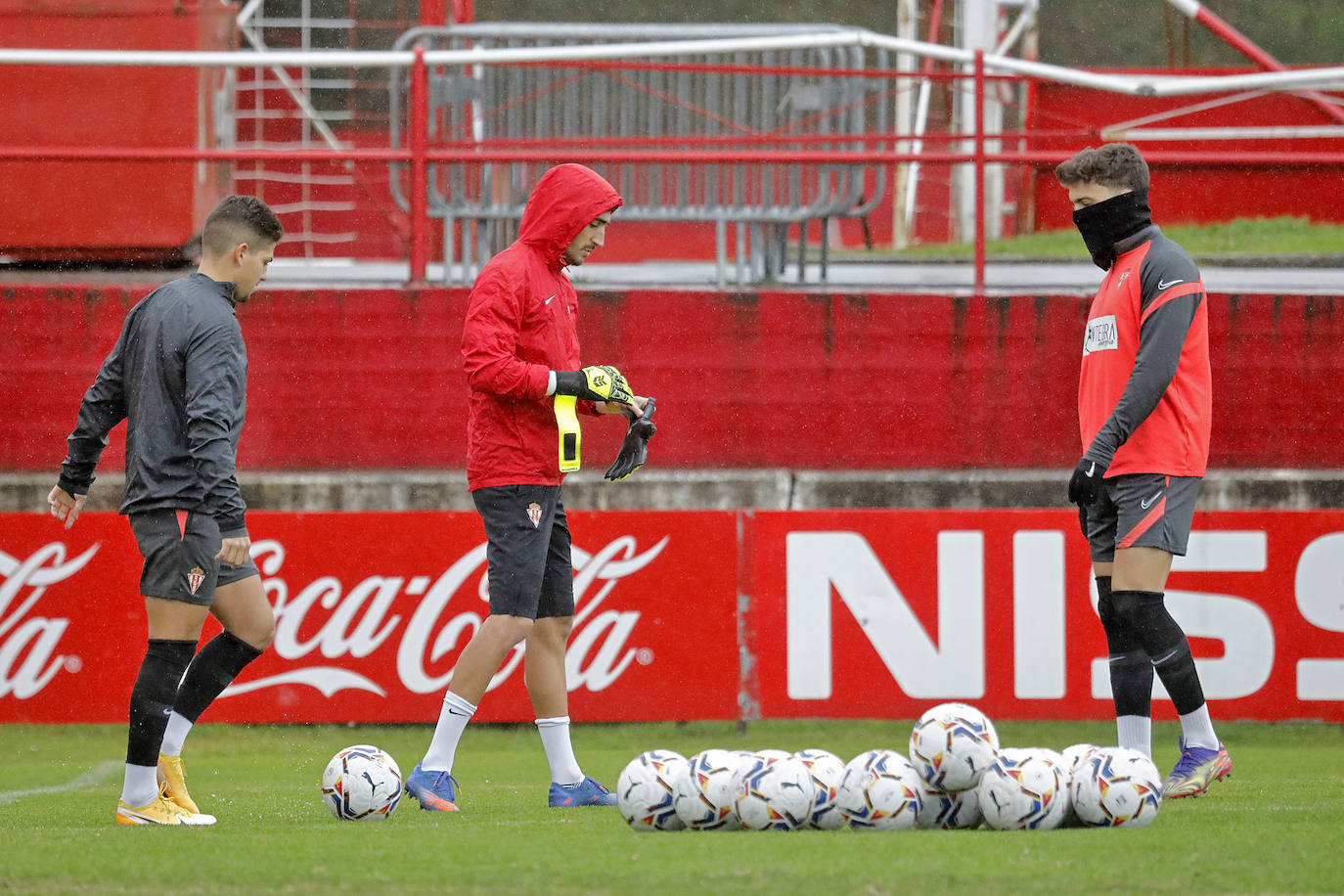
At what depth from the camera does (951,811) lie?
14.9 ft

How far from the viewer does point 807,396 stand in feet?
28.2

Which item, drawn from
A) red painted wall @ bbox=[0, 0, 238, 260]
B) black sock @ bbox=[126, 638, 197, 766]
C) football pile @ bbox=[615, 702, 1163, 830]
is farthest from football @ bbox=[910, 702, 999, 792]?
red painted wall @ bbox=[0, 0, 238, 260]

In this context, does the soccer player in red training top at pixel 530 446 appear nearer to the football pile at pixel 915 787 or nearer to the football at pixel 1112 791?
the football pile at pixel 915 787

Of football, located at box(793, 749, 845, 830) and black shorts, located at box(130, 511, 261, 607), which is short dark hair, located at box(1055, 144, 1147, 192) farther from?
black shorts, located at box(130, 511, 261, 607)

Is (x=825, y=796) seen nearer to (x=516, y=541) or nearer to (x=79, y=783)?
(x=516, y=541)

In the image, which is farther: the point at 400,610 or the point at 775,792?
the point at 400,610

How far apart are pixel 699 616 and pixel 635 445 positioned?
2.43 metres

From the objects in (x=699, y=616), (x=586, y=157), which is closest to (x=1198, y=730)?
(x=699, y=616)

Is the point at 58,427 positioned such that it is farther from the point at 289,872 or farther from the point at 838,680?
the point at 289,872

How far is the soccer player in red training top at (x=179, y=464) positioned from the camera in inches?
189

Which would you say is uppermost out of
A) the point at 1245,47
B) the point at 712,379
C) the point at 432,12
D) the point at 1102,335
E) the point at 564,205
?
the point at 432,12

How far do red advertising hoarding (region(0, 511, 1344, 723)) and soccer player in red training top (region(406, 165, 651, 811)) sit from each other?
94.2 inches

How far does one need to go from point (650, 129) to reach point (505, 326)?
5.25 m

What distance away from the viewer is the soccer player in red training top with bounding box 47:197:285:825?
4797 mm
